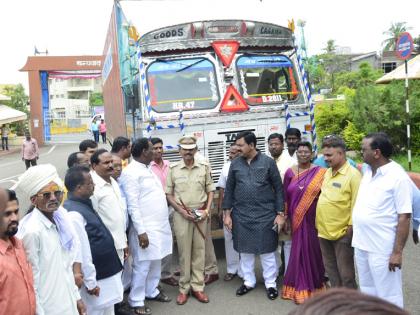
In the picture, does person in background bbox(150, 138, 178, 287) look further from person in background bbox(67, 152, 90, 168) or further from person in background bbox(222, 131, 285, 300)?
person in background bbox(67, 152, 90, 168)

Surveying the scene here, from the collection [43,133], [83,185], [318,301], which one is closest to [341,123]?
[83,185]

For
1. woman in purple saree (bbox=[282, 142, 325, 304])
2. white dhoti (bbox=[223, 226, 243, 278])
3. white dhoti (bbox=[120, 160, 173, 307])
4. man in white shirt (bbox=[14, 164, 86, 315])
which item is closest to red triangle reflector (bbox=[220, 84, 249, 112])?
white dhoti (bbox=[223, 226, 243, 278])

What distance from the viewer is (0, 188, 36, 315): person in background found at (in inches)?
93.3

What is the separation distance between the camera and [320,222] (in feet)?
13.9

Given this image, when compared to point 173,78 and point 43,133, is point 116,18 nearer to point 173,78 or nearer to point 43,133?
point 173,78

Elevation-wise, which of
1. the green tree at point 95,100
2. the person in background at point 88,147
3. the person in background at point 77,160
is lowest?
the person in background at point 77,160

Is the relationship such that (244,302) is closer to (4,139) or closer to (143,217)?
(143,217)

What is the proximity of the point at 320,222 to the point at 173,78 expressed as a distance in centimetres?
333

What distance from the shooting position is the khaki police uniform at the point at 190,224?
4953mm

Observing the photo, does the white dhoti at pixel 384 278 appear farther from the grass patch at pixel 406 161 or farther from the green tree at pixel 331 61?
the green tree at pixel 331 61

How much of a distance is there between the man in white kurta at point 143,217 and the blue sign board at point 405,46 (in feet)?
21.5

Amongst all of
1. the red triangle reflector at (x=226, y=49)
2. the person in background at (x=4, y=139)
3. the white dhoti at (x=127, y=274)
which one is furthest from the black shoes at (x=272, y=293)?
the person in background at (x=4, y=139)

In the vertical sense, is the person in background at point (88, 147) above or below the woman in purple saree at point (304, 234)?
above

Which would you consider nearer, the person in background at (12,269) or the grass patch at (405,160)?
the person in background at (12,269)
